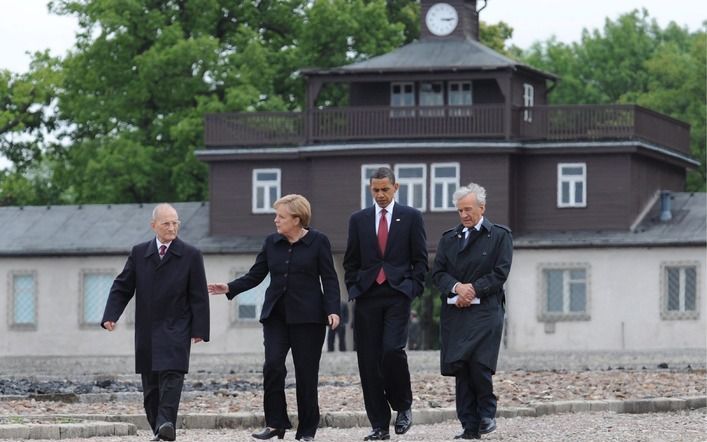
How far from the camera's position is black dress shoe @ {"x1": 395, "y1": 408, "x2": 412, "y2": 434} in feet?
57.4

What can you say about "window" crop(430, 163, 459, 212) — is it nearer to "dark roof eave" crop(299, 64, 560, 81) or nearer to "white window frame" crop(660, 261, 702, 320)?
"dark roof eave" crop(299, 64, 560, 81)

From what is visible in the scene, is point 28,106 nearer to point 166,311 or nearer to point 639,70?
point 639,70

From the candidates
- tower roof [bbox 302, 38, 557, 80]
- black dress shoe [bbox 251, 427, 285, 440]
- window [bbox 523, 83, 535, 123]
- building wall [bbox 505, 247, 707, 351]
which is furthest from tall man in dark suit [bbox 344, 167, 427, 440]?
window [bbox 523, 83, 535, 123]

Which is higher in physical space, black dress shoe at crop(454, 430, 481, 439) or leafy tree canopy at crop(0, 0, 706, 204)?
leafy tree canopy at crop(0, 0, 706, 204)

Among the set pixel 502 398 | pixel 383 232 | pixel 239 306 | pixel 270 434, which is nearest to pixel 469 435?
pixel 270 434

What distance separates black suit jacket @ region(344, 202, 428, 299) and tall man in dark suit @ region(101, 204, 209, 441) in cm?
120

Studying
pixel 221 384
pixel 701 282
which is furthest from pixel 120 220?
pixel 221 384

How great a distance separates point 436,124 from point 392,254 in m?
39.1

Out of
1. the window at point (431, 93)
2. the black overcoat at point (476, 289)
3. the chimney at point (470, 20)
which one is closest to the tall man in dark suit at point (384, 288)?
the black overcoat at point (476, 289)

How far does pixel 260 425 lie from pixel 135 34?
148ft

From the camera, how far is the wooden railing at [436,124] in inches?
2216

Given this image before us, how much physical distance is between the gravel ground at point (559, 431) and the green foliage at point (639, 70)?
53.1m

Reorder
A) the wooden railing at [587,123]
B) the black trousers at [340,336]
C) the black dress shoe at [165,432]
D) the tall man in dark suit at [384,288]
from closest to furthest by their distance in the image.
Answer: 1. the black dress shoe at [165,432]
2. the tall man in dark suit at [384,288]
3. the black trousers at [340,336]
4. the wooden railing at [587,123]

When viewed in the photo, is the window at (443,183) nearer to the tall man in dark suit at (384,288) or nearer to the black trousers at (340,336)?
the black trousers at (340,336)
